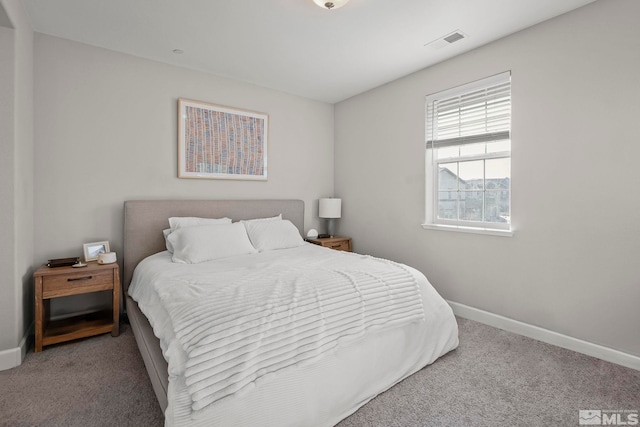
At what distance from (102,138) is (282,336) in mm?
2708

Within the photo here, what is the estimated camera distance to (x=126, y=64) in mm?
3004

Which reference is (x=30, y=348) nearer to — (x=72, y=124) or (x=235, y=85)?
(x=72, y=124)

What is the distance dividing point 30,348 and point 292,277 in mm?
2198

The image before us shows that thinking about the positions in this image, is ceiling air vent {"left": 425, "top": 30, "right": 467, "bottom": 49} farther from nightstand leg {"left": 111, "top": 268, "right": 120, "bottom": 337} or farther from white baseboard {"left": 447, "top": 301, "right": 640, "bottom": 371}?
nightstand leg {"left": 111, "top": 268, "right": 120, "bottom": 337}

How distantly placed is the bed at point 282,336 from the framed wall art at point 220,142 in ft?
3.88

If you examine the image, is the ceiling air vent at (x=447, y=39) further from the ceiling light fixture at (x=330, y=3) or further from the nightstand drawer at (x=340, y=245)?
the nightstand drawer at (x=340, y=245)

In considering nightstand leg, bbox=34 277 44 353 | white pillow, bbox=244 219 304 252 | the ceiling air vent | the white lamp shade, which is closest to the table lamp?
the white lamp shade

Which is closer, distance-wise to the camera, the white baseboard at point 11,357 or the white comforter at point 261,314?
the white comforter at point 261,314

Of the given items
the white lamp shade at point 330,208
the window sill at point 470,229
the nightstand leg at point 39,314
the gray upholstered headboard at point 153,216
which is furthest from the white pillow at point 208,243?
the window sill at point 470,229

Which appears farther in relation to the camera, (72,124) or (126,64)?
(126,64)

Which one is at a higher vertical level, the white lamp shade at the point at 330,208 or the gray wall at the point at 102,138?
the gray wall at the point at 102,138

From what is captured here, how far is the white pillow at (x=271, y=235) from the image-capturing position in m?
3.19

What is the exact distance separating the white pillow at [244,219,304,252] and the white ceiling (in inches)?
67.7

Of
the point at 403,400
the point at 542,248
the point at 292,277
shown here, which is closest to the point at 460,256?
the point at 542,248
